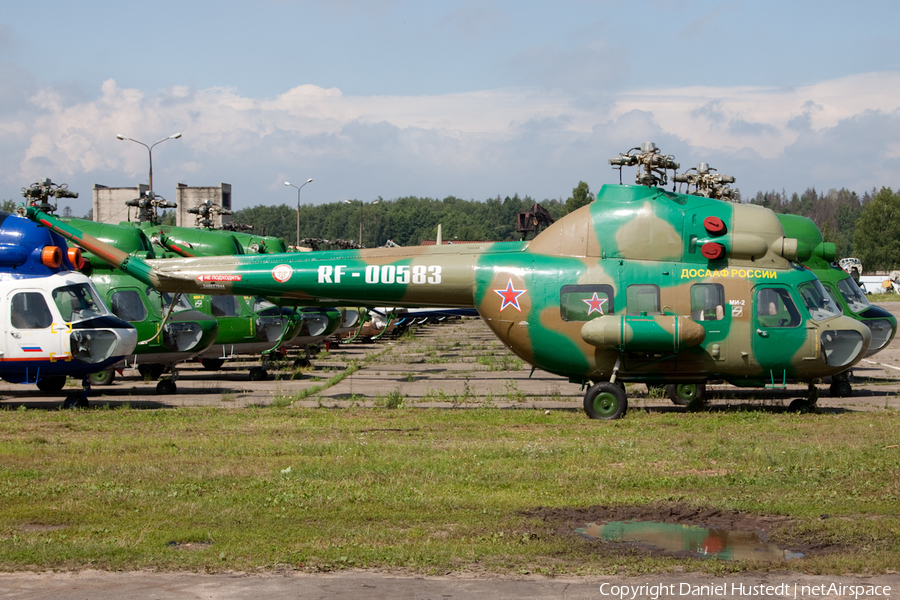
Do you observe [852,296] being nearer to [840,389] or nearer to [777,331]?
[840,389]

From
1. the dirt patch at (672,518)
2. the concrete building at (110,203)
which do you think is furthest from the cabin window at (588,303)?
the concrete building at (110,203)

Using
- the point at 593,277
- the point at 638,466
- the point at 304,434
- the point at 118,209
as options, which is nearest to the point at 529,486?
the point at 638,466

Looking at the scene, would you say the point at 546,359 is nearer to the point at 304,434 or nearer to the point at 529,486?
the point at 304,434

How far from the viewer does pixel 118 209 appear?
2926 inches

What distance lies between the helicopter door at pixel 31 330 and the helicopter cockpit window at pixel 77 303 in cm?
21

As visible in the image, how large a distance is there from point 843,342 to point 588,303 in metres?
4.06

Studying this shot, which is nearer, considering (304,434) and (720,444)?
(720,444)

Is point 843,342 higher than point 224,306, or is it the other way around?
→ point 224,306

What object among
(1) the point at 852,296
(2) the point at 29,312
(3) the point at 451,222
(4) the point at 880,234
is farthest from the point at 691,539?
(3) the point at 451,222

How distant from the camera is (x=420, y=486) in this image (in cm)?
928

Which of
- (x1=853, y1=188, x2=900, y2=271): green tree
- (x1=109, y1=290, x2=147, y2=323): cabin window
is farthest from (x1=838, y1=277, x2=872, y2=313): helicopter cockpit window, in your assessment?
(x1=853, y1=188, x2=900, y2=271): green tree

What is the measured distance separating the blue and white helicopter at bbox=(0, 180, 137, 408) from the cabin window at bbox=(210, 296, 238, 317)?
6.25m

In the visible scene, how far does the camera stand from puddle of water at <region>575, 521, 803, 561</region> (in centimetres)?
709

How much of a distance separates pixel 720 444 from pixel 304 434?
5.73 m
